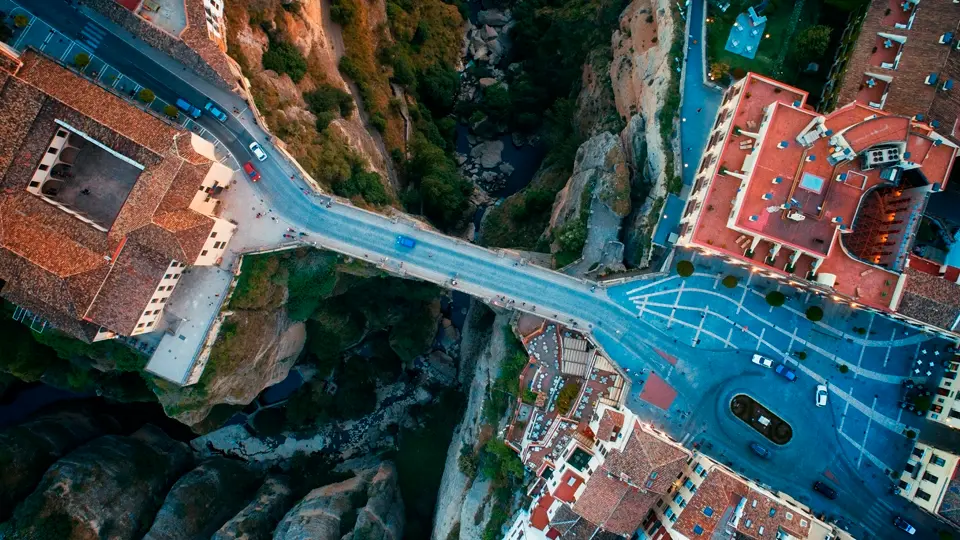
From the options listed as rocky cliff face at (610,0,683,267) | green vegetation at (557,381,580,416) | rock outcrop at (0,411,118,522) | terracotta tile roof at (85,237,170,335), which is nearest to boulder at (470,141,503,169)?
rocky cliff face at (610,0,683,267)

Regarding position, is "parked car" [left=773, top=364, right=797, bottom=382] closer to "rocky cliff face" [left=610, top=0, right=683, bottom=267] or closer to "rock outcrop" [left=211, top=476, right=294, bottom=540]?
"rocky cliff face" [left=610, top=0, right=683, bottom=267]

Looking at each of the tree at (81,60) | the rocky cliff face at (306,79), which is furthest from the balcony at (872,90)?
the tree at (81,60)

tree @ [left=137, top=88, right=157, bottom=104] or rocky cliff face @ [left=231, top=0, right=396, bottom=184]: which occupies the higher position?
rocky cliff face @ [left=231, top=0, right=396, bottom=184]

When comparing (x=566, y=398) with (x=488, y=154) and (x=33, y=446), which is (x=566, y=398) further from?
(x=33, y=446)

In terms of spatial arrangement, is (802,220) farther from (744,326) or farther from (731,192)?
(744,326)

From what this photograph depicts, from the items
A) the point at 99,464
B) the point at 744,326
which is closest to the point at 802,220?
the point at 744,326

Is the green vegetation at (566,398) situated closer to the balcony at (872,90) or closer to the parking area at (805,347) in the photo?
the parking area at (805,347)

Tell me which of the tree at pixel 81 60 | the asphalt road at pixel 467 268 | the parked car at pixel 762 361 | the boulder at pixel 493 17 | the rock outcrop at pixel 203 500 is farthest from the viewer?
the boulder at pixel 493 17
